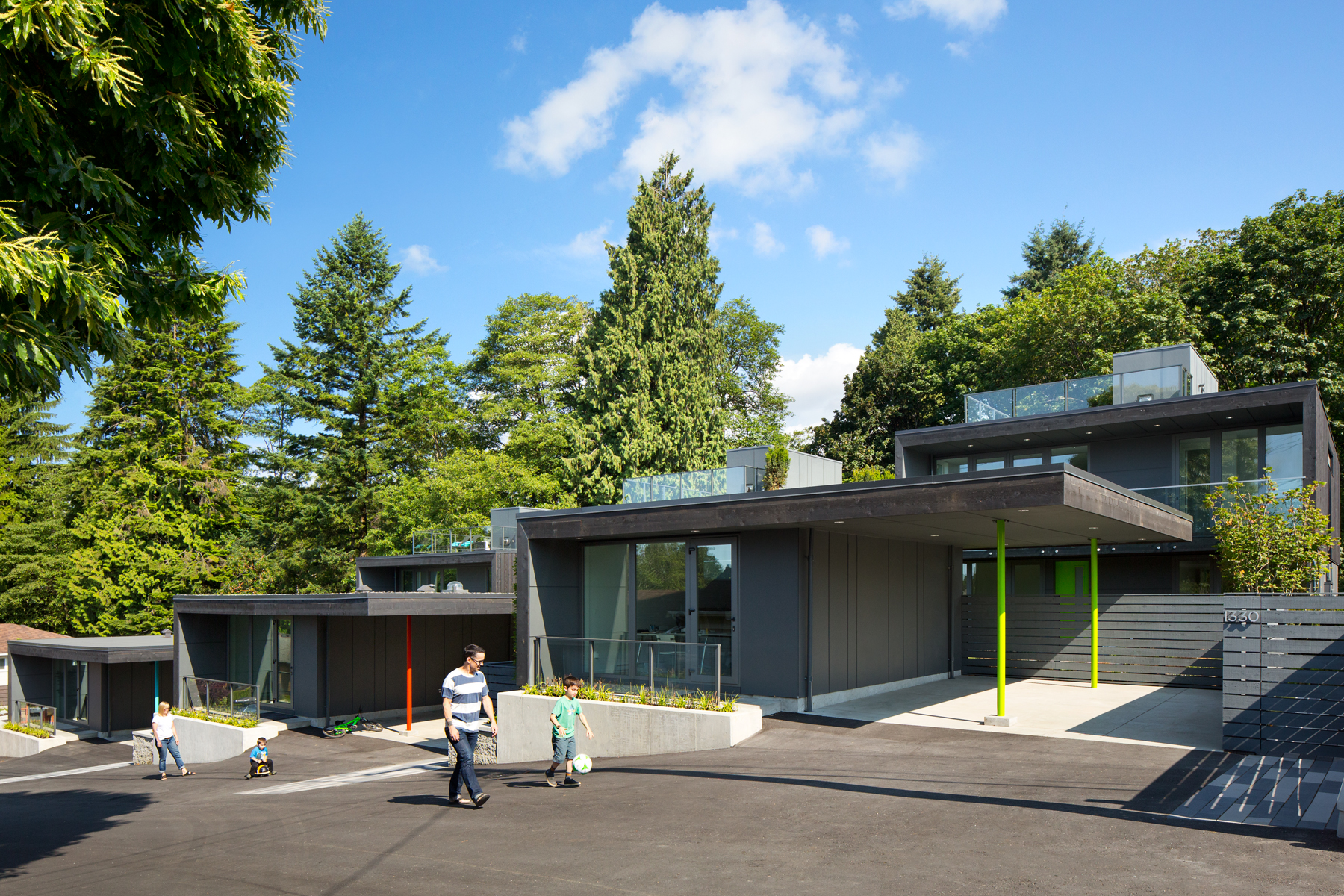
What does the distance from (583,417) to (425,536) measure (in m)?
10.1

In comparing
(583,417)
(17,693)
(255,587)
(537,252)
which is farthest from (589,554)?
(255,587)

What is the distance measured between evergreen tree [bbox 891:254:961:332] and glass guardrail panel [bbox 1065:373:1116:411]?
32.0 meters

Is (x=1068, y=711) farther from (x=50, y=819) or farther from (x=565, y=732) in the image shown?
(x=50, y=819)

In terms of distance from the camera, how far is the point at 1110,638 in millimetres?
17047

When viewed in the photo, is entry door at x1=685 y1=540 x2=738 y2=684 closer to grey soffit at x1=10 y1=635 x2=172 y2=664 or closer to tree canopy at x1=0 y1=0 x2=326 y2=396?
tree canopy at x1=0 y1=0 x2=326 y2=396

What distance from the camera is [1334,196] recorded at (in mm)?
28312

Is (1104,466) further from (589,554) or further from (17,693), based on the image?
(17,693)

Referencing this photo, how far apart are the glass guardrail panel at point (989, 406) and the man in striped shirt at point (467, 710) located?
17.2 meters

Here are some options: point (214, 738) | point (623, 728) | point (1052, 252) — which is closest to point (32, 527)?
point (214, 738)

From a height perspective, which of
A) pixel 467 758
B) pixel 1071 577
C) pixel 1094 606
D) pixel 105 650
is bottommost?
pixel 105 650

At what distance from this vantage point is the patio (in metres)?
11.2

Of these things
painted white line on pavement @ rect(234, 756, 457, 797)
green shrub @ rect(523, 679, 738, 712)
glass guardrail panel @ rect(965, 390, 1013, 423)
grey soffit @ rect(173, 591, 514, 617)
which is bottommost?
painted white line on pavement @ rect(234, 756, 457, 797)

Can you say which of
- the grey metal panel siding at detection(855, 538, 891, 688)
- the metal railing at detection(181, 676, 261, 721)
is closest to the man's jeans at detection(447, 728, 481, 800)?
the grey metal panel siding at detection(855, 538, 891, 688)

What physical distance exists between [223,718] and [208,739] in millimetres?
529
